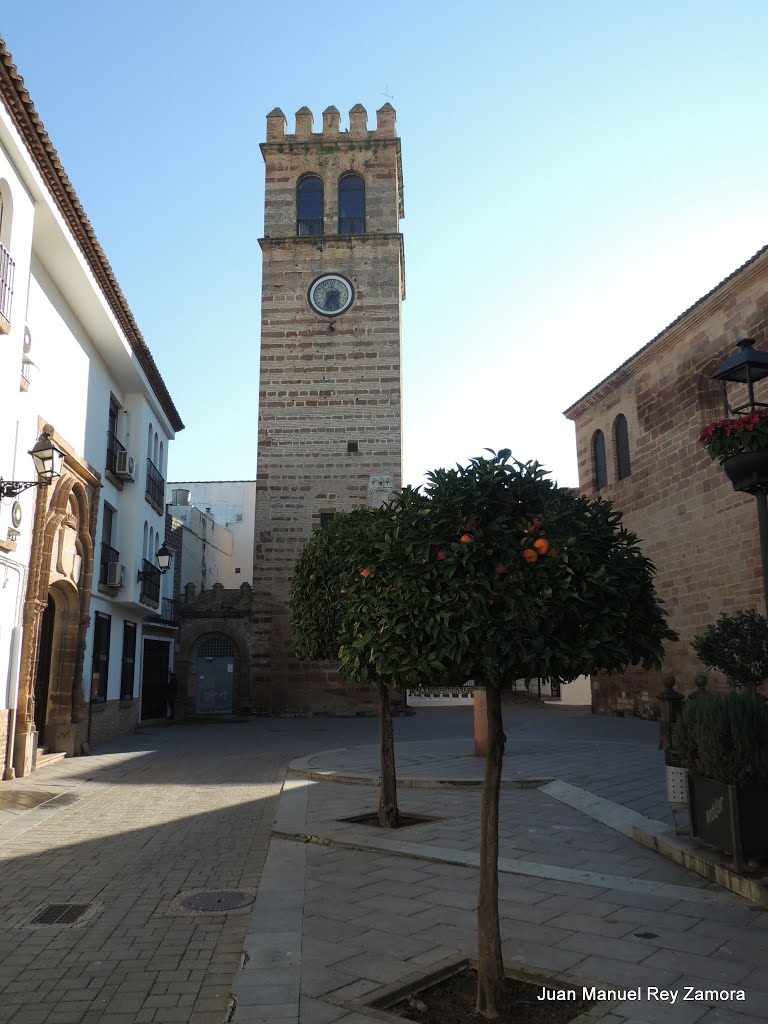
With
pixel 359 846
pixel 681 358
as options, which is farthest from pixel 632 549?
pixel 681 358

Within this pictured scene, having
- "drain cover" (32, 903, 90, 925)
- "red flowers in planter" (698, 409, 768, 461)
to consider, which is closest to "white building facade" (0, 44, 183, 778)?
"drain cover" (32, 903, 90, 925)

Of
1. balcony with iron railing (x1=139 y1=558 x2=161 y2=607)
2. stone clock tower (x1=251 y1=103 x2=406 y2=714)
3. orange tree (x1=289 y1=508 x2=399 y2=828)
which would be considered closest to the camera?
orange tree (x1=289 y1=508 x2=399 y2=828)

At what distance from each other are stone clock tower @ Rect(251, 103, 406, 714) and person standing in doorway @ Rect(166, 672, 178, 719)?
2555 mm

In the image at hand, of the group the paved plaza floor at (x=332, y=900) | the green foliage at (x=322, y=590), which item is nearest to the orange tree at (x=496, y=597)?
the paved plaza floor at (x=332, y=900)

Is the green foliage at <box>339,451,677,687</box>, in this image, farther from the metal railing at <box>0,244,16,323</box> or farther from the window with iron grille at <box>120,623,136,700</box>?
the window with iron grille at <box>120,623,136,700</box>

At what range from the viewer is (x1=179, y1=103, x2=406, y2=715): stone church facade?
976 inches

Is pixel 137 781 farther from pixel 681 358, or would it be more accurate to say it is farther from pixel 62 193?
pixel 681 358

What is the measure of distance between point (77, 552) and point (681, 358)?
14161 millimetres

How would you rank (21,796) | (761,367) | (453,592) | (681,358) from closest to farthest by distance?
1. (453,592)
2. (761,367)
3. (21,796)
4. (681,358)

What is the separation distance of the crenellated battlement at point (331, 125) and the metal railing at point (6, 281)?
68.1ft

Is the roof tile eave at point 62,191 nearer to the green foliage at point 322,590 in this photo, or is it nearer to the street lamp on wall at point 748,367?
the green foliage at point 322,590

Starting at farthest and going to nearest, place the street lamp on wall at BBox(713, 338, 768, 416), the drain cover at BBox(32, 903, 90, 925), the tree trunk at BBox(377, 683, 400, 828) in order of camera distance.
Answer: the tree trunk at BBox(377, 683, 400, 828), the street lamp on wall at BBox(713, 338, 768, 416), the drain cover at BBox(32, 903, 90, 925)

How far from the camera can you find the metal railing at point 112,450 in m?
16.7

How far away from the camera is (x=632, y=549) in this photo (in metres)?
4.09
